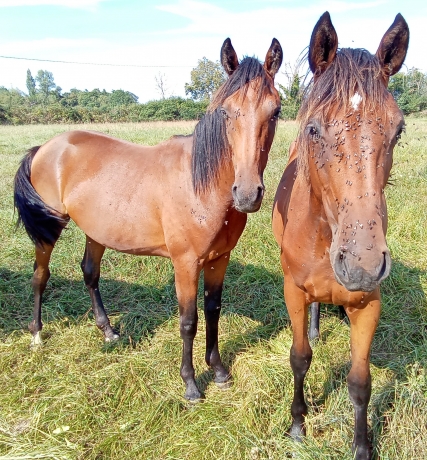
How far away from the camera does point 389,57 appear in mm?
1680

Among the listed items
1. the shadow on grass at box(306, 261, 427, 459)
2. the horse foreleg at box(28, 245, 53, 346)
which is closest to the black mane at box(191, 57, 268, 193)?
the shadow on grass at box(306, 261, 427, 459)

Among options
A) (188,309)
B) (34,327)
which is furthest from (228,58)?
(34,327)

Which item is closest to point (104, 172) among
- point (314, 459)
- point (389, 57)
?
point (389, 57)

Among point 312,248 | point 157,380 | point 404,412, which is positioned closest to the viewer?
point 312,248

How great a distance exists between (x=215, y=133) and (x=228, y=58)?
0.46 metres

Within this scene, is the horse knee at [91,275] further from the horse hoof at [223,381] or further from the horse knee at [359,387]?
the horse knee at [359,387]

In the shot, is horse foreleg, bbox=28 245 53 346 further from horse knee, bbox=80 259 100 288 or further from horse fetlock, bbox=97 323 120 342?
horse fetlock, bbox=97 323 120 342

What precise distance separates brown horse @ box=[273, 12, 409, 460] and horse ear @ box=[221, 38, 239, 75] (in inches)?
32.8

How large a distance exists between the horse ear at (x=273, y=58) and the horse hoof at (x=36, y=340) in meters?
2.94

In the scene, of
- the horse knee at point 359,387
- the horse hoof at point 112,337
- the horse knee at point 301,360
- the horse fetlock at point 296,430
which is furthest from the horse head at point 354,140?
the horse hoof at point 112,337

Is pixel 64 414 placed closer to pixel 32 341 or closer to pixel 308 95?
pixel 32 341

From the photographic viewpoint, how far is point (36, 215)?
3592 mm

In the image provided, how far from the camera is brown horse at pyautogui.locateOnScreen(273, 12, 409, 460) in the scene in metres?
1.41

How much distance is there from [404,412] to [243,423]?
0.96 metres
